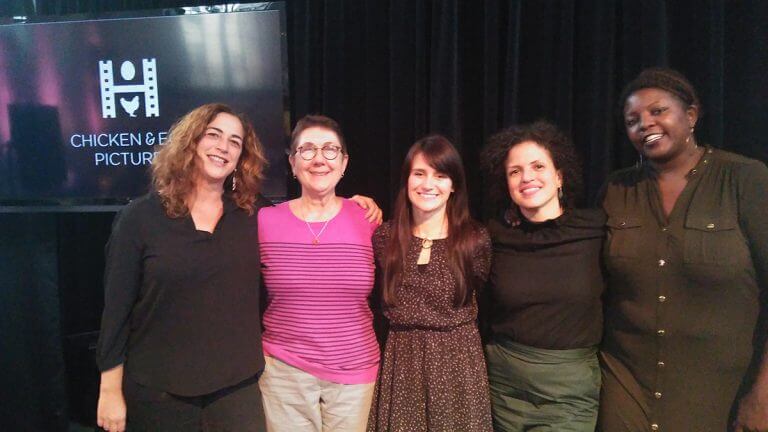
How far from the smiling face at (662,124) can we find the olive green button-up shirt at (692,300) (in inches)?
3.9

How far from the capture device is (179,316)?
4.73 ft

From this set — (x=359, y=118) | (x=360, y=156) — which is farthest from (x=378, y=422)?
(x=359, y=118)

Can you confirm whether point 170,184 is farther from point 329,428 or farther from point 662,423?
point 662,423

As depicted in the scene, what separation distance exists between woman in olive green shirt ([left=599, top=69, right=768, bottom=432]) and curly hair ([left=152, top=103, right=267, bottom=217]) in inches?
50.2

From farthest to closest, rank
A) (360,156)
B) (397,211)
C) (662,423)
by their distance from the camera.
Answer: (360,156), (397,211), (662,423)

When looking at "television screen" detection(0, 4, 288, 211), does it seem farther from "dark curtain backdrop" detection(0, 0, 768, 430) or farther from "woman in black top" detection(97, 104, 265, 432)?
"woman in black top" detection(97, 104, 265, 432)

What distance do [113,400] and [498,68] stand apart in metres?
1.98

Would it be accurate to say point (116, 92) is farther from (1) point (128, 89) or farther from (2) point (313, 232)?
(2) point (313, 232)

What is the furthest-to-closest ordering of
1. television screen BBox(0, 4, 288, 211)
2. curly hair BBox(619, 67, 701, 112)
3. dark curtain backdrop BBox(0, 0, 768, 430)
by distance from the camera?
television screen BBox(0, 4, 288, 211)
dark curtain backdrop BBox(0, 0, 768, 430)
curly hair BBox(619, 67, 701, 112)

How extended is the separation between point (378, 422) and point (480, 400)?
34 cm

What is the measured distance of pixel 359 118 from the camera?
2.34 metres

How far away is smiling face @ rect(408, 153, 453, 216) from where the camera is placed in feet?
5.18

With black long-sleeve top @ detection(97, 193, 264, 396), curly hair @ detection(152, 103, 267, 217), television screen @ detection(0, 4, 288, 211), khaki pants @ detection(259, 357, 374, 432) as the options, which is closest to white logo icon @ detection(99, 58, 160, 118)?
television screen @ detection(0, 4, 288, 211)

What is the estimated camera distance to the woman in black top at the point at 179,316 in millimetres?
1427
